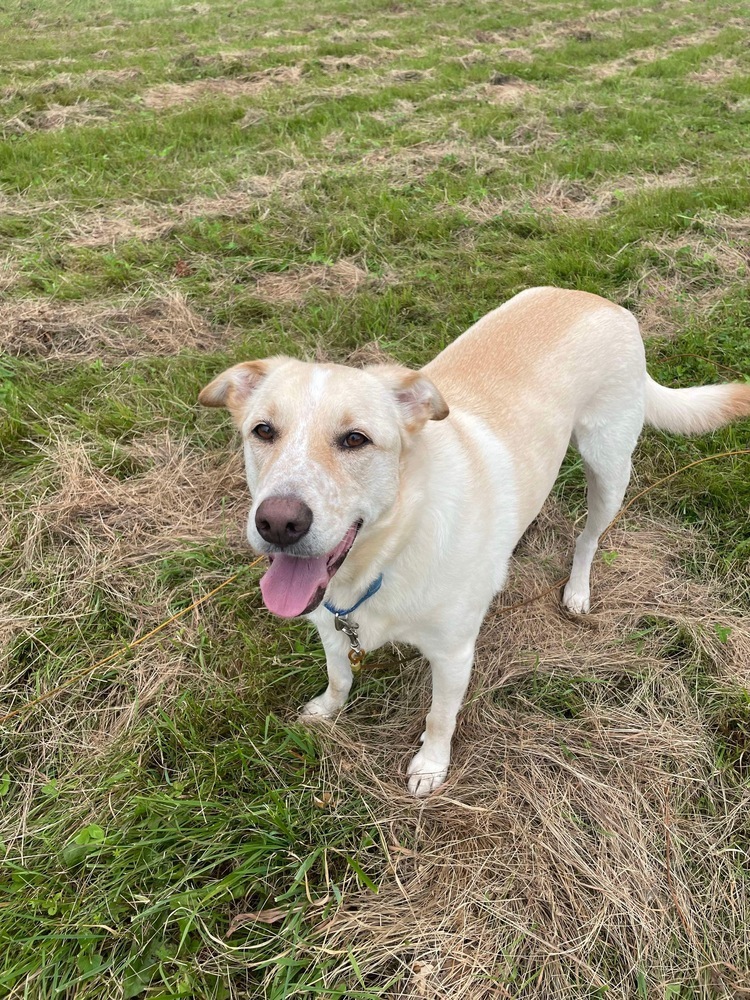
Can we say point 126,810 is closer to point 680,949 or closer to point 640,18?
point 680,949

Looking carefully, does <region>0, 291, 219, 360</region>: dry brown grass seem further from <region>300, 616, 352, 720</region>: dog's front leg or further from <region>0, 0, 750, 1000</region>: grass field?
<region>300, 616, 352, 720</region>: dog's front leg

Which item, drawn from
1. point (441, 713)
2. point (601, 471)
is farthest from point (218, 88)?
point (441, 713)

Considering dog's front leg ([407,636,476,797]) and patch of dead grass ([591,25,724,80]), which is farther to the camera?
patch of dead grass ([591,25,724,80])

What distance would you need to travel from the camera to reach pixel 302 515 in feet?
5.34

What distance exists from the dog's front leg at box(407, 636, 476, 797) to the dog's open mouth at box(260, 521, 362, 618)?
1.93 ft

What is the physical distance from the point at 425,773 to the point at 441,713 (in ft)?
0.89

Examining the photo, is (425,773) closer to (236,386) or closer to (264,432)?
(264,432)

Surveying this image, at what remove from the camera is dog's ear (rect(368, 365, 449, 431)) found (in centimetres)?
202

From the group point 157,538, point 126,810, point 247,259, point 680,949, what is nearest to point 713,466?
point 680,949

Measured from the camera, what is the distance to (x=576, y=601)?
3.01 metres

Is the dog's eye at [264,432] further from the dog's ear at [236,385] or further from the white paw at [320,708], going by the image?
the white paw at [320,708]

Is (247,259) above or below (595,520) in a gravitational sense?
above

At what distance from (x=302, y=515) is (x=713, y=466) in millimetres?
2828

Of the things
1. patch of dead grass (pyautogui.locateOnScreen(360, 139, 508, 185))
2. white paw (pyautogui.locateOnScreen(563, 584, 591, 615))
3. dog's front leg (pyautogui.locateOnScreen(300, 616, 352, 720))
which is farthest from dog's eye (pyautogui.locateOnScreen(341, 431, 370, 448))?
patch of dead grass (pyautogui.locateOnScreen(360, 139, 508, 185))
